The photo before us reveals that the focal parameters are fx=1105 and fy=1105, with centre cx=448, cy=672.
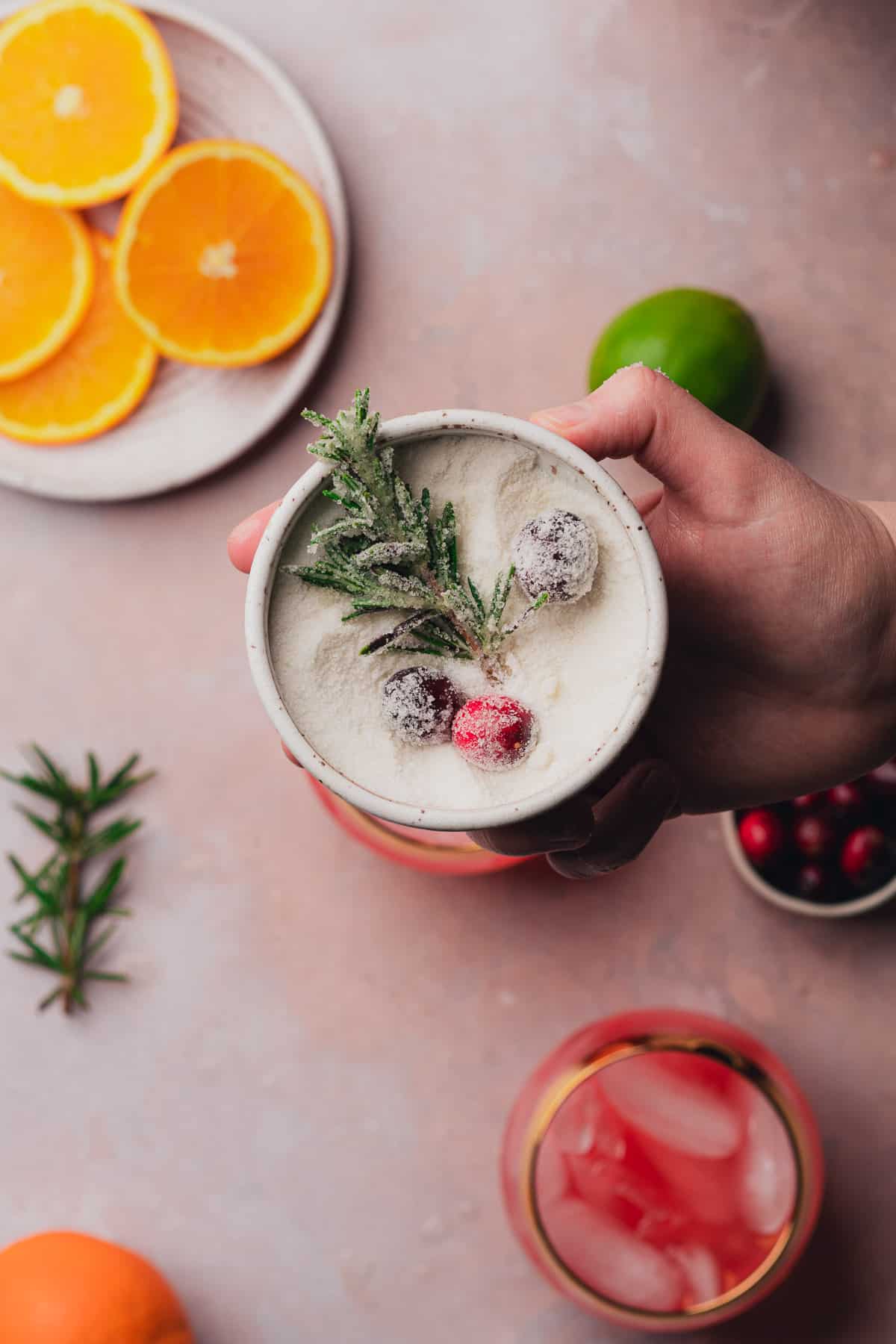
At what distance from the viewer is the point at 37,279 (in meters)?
1.23

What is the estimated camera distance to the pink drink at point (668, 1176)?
3.57 ft

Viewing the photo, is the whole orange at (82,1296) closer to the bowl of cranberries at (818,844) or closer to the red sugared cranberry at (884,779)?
the bowl of cranberries at (818,844)

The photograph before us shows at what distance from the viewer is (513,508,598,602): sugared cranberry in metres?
0.63

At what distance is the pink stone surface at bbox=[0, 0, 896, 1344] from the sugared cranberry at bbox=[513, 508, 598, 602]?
619 millimetres

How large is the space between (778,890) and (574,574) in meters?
0.70

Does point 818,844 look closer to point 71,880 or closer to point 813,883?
point 813,883

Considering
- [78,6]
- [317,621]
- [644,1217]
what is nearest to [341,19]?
[78,6]

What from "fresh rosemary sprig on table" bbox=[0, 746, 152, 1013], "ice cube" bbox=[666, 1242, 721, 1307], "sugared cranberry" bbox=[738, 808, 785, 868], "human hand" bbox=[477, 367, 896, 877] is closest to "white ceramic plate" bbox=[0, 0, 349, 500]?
"fresh rosemary sprig on table" bbox=[0, 746, 152, 1013]

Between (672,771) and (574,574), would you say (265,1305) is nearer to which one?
(672,771)

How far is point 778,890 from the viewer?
1.20 m

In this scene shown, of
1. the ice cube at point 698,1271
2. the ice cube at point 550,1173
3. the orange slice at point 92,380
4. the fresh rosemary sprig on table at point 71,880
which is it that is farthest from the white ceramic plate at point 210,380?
the ice cube at point 698,1271

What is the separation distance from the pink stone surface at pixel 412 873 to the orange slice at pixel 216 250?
100 millimetres

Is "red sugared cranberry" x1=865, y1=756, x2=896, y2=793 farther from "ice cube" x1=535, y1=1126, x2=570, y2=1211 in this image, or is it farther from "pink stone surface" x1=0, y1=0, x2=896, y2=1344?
"ice cube" x1=535, y1=1126, x2=570, y2=1211

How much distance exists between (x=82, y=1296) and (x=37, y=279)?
1.07 metres
